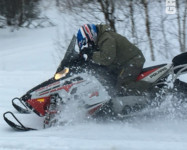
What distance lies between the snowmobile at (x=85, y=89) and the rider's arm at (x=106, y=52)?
0.38 ft

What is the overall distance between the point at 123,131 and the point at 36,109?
3.78 feet

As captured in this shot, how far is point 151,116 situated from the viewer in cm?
499

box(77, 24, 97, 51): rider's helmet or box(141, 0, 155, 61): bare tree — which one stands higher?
box(77, 24, 97, 51): rider's helmet

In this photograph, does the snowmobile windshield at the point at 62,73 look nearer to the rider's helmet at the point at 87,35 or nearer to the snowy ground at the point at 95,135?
the rider's helmet at the point at 87,35

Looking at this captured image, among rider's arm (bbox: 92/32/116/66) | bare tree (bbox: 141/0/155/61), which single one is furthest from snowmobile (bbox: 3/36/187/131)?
bare tree (bbox: 141/0/155/61)

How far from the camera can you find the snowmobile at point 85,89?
4605mm

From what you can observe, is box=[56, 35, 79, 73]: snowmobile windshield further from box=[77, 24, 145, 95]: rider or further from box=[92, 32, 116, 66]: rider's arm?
box=[92, 32, 116, 66]: rider's arm

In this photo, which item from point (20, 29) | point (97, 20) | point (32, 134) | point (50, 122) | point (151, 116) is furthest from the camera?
point (20, 29)

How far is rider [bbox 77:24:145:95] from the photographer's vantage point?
470 centimetres

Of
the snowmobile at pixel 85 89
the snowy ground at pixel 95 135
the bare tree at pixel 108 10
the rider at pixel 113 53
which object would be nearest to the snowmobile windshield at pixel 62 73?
the snowmobile at pixel 85 89

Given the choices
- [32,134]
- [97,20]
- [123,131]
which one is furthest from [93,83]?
[97,20]

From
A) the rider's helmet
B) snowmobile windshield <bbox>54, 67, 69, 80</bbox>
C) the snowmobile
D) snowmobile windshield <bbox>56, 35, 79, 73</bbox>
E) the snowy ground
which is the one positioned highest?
the rider's helmet

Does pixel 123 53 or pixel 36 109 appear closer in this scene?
pixel 36 109

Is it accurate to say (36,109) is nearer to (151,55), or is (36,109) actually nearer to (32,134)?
(32,134)
